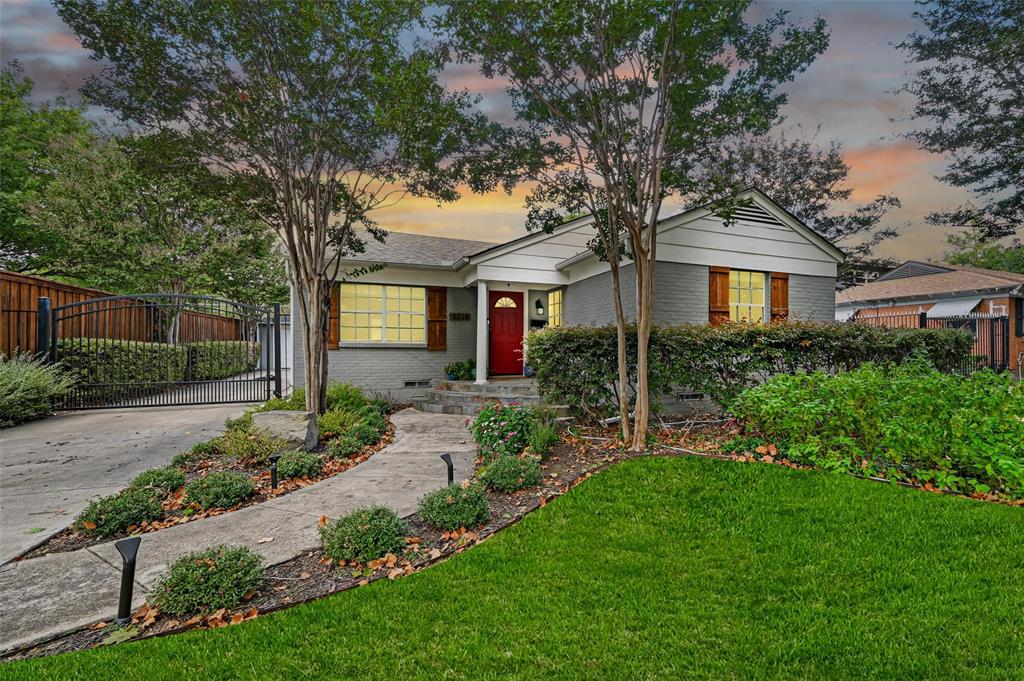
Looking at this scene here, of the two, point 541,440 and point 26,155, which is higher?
point 26,155

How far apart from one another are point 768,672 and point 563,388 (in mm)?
4567

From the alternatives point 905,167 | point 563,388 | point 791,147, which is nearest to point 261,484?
point 563,388

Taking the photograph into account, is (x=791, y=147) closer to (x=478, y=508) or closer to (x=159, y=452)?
(x=478, y=508)

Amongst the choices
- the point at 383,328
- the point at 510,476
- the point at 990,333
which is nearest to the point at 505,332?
the point at 383,328

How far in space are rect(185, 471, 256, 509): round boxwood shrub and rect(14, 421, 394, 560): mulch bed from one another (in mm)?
49

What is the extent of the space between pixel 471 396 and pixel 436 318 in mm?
2574

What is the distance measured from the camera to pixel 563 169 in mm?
6219

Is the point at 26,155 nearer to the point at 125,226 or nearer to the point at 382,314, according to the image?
the point at 125,226

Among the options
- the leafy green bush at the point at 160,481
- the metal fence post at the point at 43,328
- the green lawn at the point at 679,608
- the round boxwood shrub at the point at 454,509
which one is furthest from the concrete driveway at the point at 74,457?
the round boxwood shrub at the point at 454,509

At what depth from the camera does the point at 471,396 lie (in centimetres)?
917

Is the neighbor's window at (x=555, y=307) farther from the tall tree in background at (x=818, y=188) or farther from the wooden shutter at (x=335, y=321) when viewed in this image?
the tall tree in background at (x=818, y=188)

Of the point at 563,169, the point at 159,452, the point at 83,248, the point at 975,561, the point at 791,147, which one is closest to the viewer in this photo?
the point at 975,561

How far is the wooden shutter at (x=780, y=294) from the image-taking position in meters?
9.24

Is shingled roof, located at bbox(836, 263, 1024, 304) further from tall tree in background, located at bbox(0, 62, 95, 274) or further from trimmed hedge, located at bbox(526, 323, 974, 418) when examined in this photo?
tall tree in background, located at bbox(0, 62, 95, 274)
